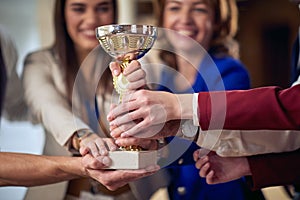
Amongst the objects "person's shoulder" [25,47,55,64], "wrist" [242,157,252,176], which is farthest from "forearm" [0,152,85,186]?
"wrist" [242,157,252,176]

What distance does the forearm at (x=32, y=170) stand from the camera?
1309mm

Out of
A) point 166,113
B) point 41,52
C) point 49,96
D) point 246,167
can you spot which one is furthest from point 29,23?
point 246,167

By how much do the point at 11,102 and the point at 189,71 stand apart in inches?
18.6

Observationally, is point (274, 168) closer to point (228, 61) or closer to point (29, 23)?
point (228, 61)

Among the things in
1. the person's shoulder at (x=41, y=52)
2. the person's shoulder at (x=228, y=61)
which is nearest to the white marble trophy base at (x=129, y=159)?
the person's shoulder at (x=228, y=61)

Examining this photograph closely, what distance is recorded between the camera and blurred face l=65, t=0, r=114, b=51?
1.41 meters

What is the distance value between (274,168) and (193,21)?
0.38 m

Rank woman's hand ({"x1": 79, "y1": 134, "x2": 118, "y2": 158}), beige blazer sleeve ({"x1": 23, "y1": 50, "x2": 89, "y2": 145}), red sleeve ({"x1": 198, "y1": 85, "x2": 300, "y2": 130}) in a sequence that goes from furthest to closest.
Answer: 1. beige blazer sleeve ({"x1": 23, "y1": 50, "x2": 89, "y2": 145})
2. woman's hand ({"x1": 79, "y1": 134, "x2": 118, "y2": 158})
3. red sleeve ({"x1": 198, "y1": 85, "x2": 300, "y2": 130})

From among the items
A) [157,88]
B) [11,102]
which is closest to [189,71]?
[157,88]

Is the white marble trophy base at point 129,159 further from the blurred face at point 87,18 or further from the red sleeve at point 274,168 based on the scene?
the blurred face at point 87,18

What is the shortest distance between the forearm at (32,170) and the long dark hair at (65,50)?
0.64ft

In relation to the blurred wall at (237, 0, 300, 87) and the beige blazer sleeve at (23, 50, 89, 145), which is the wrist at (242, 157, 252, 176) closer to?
the blurred wall at (237, 0, 300, 87)

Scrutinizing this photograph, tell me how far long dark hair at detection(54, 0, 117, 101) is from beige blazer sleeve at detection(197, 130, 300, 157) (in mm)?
394

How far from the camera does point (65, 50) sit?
1.45 meters
